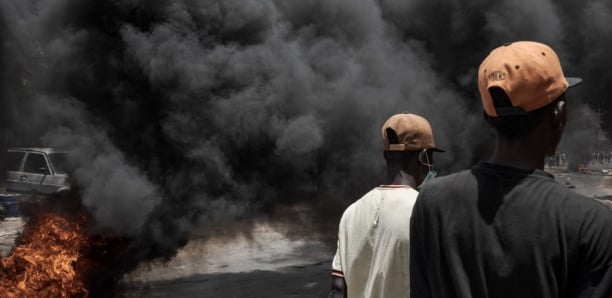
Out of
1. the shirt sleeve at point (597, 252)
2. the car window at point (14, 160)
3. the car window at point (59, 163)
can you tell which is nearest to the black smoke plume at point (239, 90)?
the car window at point (59, 163)

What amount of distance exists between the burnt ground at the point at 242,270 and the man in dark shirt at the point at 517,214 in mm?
5543

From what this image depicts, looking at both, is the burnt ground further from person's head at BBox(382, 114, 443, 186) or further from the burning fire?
person's head at BBox(382, 114, 443, 186)

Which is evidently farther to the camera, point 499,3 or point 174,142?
point 499,3

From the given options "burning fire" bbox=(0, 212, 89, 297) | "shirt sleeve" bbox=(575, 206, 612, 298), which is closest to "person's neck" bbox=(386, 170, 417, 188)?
"shirt sleeve" bbox=(575, 206, 612, 298)

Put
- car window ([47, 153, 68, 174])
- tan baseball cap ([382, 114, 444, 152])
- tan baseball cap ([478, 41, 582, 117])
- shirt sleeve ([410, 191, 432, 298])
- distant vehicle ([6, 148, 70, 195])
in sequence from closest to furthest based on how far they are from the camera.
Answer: tan baseball cap ([478, 41, 582, 117])
shirt sleeve ([410, 191, 432, 298])
tan baseball cap ([382, 114, 444, 152])
car window ([47, 153, 68, 174])
distant vehicle ([6, 148, 70, 195])

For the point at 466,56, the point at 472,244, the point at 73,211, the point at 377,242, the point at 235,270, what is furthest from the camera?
the point at 466,56

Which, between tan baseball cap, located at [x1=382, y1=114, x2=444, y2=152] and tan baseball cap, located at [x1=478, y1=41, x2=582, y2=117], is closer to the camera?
tan baseball cap, located at [x1=478, y1=41, x2=582, y2=117]

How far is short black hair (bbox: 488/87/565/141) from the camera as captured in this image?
3.76ft

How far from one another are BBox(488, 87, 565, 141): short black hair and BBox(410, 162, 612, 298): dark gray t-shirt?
0.28 feet

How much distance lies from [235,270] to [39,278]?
3.32 metres

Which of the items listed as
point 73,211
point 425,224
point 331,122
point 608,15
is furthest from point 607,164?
point 425,224

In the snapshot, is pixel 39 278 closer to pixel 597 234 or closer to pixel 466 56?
pixel 597 234

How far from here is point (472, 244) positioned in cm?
113

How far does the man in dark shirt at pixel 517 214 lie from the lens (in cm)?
101
